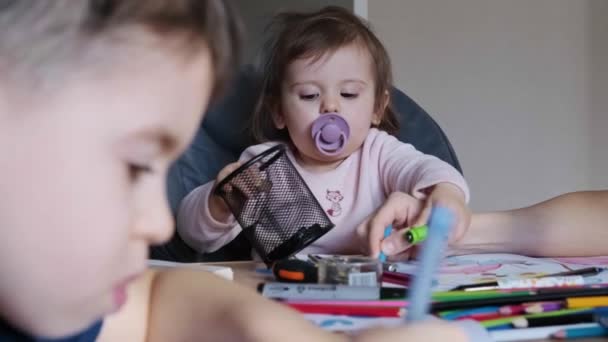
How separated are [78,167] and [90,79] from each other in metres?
0.04

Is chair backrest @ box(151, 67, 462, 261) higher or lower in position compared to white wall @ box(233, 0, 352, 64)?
lower

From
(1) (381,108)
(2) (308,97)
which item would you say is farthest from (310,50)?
(1) (381,108)

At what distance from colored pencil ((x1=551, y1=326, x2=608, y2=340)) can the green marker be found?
29 centimetres

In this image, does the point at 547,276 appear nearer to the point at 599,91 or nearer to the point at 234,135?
the point at 234,135

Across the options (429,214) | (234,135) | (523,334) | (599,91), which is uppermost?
(599,91)

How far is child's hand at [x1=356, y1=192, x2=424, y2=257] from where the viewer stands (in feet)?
3.03

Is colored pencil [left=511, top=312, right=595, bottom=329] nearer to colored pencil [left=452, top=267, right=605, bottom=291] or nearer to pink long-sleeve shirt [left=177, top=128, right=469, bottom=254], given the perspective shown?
colored pencil [left=452, top=267, right=605, bottom=291]

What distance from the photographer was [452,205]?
0.94 metres

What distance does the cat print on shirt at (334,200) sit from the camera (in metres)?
1.26

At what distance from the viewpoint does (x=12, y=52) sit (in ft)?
1.21

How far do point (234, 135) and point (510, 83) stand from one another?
1.05m

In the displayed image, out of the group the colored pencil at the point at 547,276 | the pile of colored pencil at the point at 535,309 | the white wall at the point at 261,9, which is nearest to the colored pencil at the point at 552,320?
the pile of colored pencil at the point at 535,309

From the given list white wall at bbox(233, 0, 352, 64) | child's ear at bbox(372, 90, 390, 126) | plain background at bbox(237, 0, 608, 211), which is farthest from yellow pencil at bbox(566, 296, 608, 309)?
plain background at bbox(237, 0, 608, 211)

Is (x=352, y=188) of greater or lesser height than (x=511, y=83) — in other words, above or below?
below
